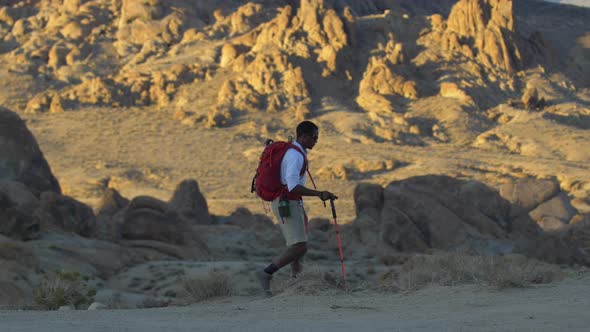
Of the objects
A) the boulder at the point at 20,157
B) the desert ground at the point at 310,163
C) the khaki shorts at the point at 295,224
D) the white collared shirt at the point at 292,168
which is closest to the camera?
the desert ground at the point at 310,163

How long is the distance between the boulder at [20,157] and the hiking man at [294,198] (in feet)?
34.1

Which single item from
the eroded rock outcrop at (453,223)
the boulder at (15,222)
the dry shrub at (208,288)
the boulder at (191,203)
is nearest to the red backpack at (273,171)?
the dry shrub at (208,288)

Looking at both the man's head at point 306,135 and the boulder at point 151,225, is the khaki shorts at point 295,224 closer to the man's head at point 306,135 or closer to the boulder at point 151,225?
the man's head at point 306,135

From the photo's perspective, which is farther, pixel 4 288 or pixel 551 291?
pixel 4 288

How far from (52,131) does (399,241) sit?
25.3 meters

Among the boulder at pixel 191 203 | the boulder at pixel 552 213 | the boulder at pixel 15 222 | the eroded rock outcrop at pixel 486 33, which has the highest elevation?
the eroded rock outcrop at pixel 486 33

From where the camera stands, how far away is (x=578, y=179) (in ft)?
92.2

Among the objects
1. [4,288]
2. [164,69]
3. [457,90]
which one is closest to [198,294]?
[4,288]

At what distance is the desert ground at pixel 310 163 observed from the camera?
562 cm

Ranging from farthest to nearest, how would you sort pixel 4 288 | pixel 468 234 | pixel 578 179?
pixel 578 179 → pixel 468 234 → pixel 4 288

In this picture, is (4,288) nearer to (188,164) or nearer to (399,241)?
(399,241)

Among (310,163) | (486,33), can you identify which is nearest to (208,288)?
(310,163)

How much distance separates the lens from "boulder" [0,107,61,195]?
608 inches

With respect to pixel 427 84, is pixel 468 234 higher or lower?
lower
